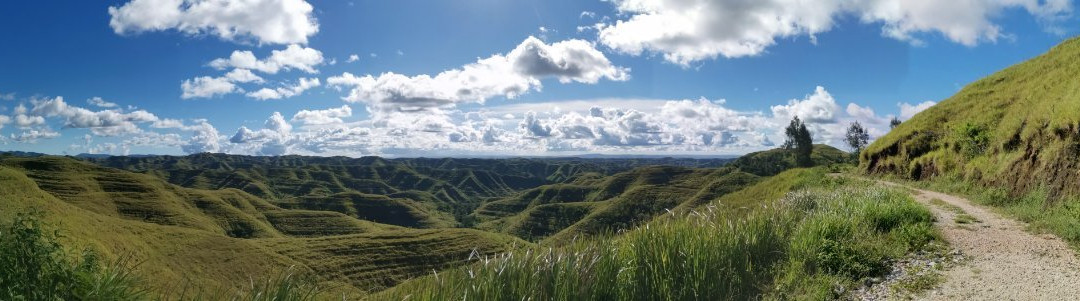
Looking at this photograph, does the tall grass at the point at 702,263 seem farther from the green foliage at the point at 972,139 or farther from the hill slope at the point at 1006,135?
the green foliage at the point at 972,139

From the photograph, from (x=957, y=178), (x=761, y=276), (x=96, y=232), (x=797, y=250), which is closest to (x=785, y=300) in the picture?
(x=761, y=276)

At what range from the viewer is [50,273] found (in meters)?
8.41

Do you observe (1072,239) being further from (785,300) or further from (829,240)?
(785,300)

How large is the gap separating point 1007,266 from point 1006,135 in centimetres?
1476

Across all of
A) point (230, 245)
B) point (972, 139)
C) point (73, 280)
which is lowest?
point (230, 245)

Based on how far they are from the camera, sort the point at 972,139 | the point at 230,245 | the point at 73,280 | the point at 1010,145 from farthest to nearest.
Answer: the point at 230,245 < the point at 972,139 < the point at 1010,145 < the point at 73,280

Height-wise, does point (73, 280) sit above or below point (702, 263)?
above

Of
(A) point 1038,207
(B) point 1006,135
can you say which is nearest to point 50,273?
(A) point 1038,207

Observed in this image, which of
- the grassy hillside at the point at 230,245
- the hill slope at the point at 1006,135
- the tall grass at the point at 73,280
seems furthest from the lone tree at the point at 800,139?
the tall grass at the point at 73,280

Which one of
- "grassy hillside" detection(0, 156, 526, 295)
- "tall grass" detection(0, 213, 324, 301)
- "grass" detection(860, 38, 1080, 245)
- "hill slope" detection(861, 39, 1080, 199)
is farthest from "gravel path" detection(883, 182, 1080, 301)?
"grassy hillside" detection(0, 156, 526, 295)

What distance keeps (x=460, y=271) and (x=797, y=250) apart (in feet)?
22.5

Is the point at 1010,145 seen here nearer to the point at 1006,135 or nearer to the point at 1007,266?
the point at 1006,135

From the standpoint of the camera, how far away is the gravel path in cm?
827

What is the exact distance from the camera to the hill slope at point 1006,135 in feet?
53.9
